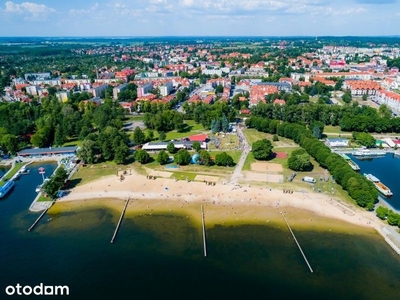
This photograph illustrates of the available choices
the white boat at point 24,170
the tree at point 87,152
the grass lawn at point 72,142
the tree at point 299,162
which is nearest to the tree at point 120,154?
the tree at point 87,152

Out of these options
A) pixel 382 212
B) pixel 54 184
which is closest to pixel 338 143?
pixel 382 212

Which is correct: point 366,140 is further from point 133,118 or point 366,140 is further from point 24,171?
point 24,171

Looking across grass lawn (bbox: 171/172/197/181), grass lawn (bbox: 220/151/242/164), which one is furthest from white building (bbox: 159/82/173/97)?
grass lawn (bbox: 171/172/197/181)

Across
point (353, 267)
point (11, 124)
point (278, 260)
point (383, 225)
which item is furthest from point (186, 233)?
point (11, 124)

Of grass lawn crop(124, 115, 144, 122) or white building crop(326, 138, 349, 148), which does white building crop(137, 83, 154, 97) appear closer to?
grass lawn crop(124, 115, 144, 122)

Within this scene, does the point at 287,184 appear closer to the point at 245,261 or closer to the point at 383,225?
the point at 383,225

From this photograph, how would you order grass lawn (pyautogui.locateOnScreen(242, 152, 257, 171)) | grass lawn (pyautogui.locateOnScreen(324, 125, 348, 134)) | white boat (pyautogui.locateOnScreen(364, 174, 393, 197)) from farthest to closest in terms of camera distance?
grass lawn (pyautogui.locateOnScreen(324, 125, 348, 134)) → grass lawn (pyautogui.locateOnScreen(242, 152, 257, 171)) → white boat (pyautogui.locateOnScreen(364, 174, 393, 197))
